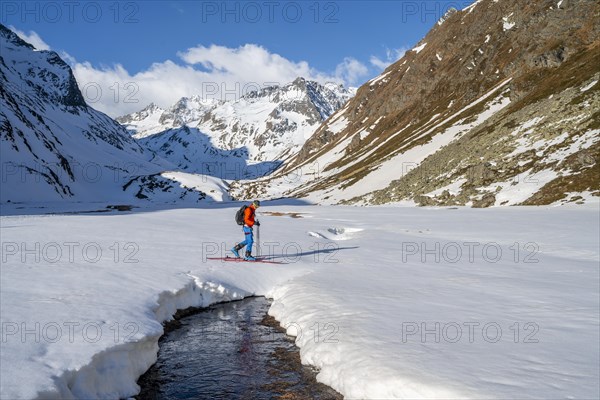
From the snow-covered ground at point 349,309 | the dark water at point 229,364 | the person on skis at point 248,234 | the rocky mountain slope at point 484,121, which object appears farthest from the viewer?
the rocky mountain slope at point 484,121

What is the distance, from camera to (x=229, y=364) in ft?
29.4

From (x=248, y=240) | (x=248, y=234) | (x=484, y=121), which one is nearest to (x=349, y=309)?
Result: (x=248, y=240)

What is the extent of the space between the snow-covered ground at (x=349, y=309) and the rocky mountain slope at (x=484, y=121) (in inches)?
970

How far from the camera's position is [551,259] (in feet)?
56.0

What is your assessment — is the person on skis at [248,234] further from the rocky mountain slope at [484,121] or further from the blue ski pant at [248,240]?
the rocky mountain slope at [484,121]

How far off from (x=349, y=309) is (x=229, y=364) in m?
3.19

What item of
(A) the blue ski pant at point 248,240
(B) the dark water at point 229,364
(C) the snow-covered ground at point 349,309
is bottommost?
(B) the dark water at point 229,364

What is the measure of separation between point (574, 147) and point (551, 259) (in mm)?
31503

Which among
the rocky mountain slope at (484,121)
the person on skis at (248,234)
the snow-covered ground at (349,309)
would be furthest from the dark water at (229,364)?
Answer: the rocky mountain slope at (484,121)

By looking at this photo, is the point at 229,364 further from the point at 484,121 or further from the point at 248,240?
the point at 484,121

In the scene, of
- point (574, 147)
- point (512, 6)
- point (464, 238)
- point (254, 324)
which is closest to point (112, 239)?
point (254, 324)

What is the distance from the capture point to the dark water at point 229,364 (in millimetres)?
7703

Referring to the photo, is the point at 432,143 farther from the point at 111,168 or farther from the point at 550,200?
the point at 111,168

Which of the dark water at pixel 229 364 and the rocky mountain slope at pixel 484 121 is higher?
the rocky mountain slope at pixel 484 121
